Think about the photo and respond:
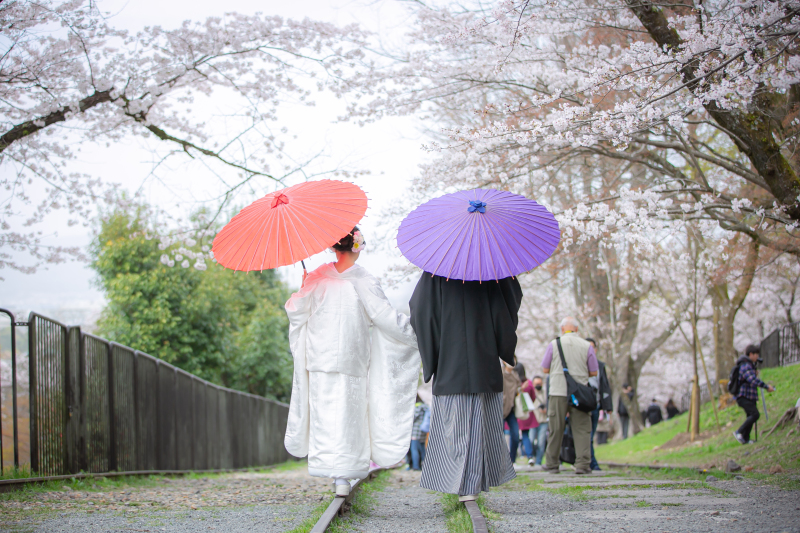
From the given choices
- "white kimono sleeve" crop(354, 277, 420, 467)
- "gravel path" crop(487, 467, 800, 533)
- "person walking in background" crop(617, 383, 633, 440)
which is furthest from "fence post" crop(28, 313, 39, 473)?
"person walking in background" crop(617, 383, 633, 440)

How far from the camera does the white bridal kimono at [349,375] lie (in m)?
4.42

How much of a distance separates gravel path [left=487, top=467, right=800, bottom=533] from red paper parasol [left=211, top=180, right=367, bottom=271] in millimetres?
1969

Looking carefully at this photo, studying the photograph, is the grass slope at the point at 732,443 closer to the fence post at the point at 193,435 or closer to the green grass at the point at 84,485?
the green grass at the point at 84,485

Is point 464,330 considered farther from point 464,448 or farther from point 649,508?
point 649,508

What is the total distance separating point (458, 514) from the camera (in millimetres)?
3809

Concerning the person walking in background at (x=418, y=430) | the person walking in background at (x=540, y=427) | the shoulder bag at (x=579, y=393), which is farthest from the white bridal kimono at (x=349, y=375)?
the person walking in background at (x=540, y=427)

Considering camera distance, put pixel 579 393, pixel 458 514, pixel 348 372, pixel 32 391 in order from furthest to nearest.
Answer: pixel 579 393 → pixel 32 391 → pixel 348 372 → pixel 458 514

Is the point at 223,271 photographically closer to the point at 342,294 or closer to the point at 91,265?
the point at 91,265

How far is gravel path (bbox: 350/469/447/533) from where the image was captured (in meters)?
3.63

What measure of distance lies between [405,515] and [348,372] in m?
1.00

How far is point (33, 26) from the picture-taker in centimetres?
639

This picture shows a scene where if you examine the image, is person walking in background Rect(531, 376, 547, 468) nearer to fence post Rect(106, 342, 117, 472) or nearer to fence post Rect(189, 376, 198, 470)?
fence post Rect(189, 376, 198, 470)

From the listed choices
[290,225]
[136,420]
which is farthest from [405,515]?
[136,420]

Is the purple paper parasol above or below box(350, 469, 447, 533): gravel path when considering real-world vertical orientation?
above
